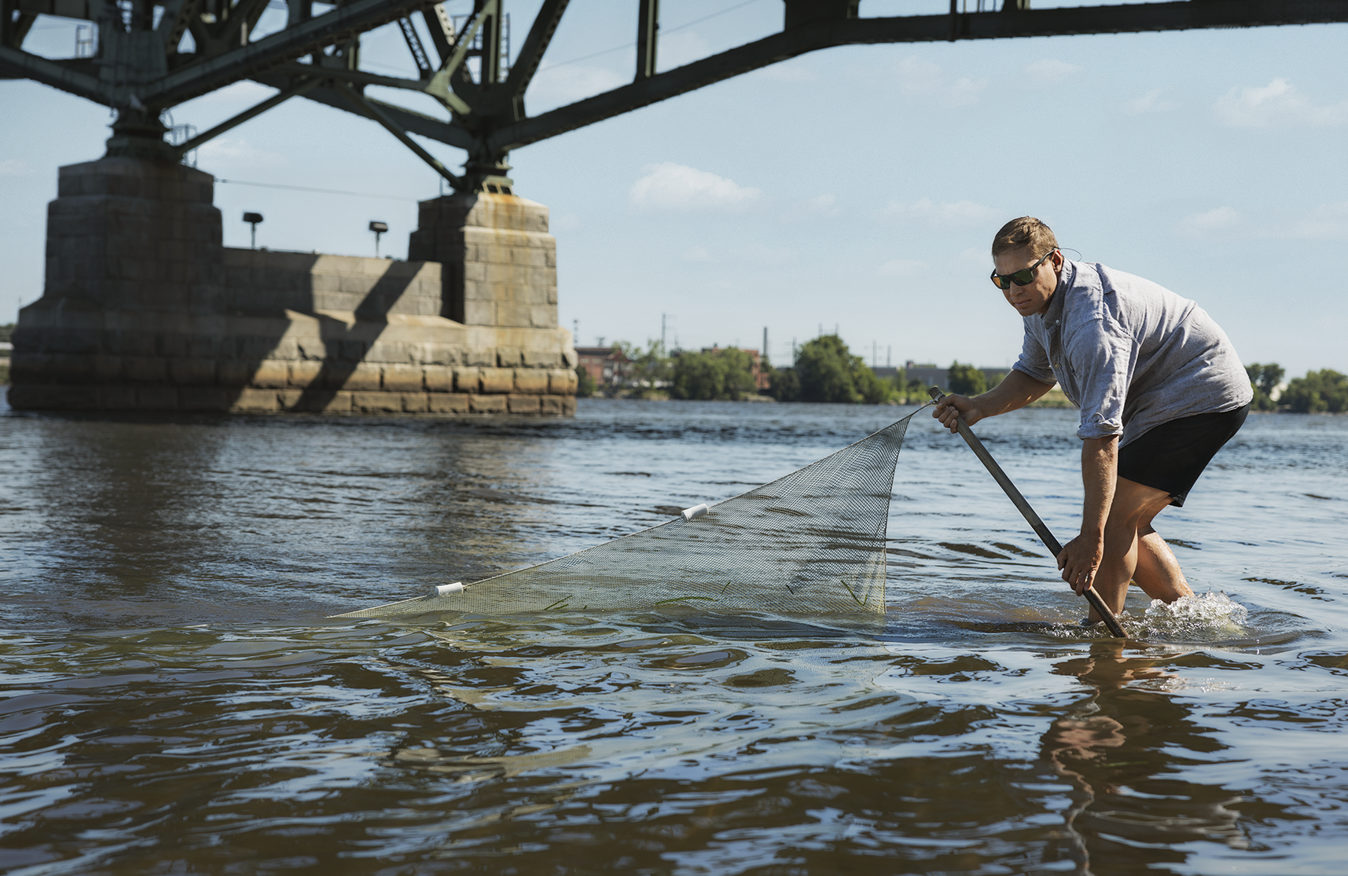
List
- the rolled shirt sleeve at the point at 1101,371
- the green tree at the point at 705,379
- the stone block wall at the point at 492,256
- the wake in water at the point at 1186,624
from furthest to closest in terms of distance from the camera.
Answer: the green tree at the point at 705,379 → the stone block wall at the point at 492,256 → the wake in water at the point at 1186,624 → the rolled shirt sleeve at the point at 1101,371

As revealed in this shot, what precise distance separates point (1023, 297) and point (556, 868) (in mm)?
2828

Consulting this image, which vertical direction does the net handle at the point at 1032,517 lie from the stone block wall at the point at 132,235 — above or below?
below

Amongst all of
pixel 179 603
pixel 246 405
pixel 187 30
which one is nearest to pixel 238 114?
pixel 187 30

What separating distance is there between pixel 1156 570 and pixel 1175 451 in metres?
0.58

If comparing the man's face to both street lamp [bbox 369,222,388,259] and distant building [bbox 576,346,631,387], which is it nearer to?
street lamp [bbox 369,222,388,259]

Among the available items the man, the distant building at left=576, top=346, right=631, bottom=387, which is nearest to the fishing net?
the man

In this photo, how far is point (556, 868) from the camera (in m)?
2.19

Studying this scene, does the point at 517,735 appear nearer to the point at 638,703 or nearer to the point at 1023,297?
the point at 638,703

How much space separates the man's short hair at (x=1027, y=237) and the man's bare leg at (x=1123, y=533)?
1.00 m

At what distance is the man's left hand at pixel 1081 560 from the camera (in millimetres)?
4219

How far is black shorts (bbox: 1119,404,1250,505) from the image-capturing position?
14.6ft

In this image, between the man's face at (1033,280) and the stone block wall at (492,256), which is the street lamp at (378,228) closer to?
the stone block wall at (492,256)

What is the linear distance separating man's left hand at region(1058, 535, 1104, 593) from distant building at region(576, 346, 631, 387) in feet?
490

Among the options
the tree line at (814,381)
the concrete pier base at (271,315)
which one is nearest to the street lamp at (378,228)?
the concrete pier base at (271,315)
